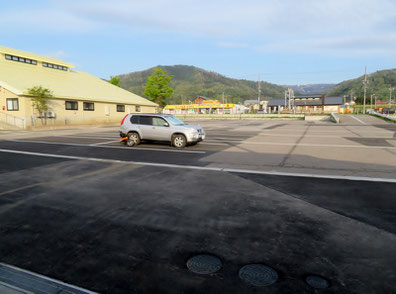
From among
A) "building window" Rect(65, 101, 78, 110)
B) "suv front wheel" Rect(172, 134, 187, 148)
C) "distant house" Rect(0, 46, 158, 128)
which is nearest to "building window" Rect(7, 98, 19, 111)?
"distant house" Rect(0, 46, 158, 128)

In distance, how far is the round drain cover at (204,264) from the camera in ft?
10.4

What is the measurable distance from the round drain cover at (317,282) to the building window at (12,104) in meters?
33.5

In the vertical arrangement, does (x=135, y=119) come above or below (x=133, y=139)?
above

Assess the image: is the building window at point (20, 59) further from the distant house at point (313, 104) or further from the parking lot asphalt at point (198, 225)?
the distant house at point (313, 104)

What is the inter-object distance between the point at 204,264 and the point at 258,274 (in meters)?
A: 0.66

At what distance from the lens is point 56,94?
31672 mm

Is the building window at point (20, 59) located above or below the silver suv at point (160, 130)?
above

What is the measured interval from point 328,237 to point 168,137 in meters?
10.8

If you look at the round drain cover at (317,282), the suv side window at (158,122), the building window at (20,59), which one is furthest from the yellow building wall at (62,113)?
the round drain cover at (317,282)

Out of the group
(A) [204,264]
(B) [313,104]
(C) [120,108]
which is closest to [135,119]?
(A) [204,264]

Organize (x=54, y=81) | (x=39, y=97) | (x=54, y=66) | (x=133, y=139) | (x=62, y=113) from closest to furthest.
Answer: (x=133, y=139)
(x=39, y=97)
(x=62, y=113)
(x=54, y=81)
(x=54, y=66)

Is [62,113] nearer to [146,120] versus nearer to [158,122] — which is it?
[146,120]

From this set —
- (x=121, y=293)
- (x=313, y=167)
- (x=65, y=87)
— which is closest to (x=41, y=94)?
(x=65, y=87)

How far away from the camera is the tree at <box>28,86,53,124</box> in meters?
28.4
